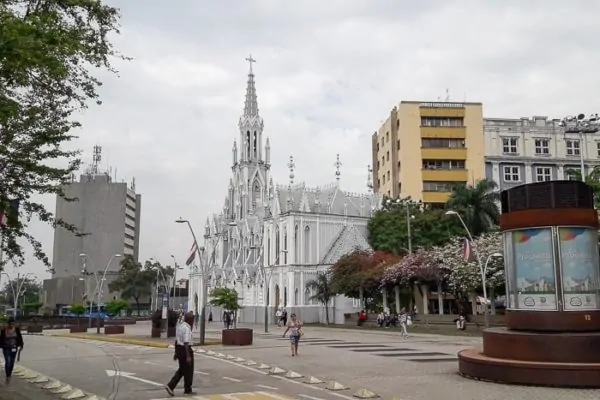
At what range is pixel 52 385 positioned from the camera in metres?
16.6

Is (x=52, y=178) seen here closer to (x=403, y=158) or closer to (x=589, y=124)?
(x=589, y=124)

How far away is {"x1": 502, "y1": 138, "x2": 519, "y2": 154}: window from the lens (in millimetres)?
70125

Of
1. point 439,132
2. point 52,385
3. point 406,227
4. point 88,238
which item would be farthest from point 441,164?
point 88,238

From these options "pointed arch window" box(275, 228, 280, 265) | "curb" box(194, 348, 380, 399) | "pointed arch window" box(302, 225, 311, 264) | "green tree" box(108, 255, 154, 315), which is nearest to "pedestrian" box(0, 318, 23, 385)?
"curb" box(194, 348, 380, 399)

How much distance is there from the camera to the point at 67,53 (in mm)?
10227

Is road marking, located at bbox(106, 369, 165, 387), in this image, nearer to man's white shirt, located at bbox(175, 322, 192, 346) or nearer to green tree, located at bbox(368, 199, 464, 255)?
man's white shirt, located at bbox(175, 322, 192, 346)

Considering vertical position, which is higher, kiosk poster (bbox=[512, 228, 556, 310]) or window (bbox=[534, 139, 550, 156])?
window (bbox=[534, 139, 550, 156])

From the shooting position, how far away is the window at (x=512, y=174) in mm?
69375

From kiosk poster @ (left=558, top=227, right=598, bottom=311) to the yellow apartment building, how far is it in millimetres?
54743

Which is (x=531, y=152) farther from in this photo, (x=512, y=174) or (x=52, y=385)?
(x=52, y=385)

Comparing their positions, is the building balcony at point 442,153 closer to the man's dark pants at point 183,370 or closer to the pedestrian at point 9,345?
the pedestrian at point 9,345

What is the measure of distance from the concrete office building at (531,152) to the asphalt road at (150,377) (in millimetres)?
52075

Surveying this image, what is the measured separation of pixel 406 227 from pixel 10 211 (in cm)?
5264

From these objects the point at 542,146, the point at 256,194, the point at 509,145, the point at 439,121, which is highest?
the point at 439,121
